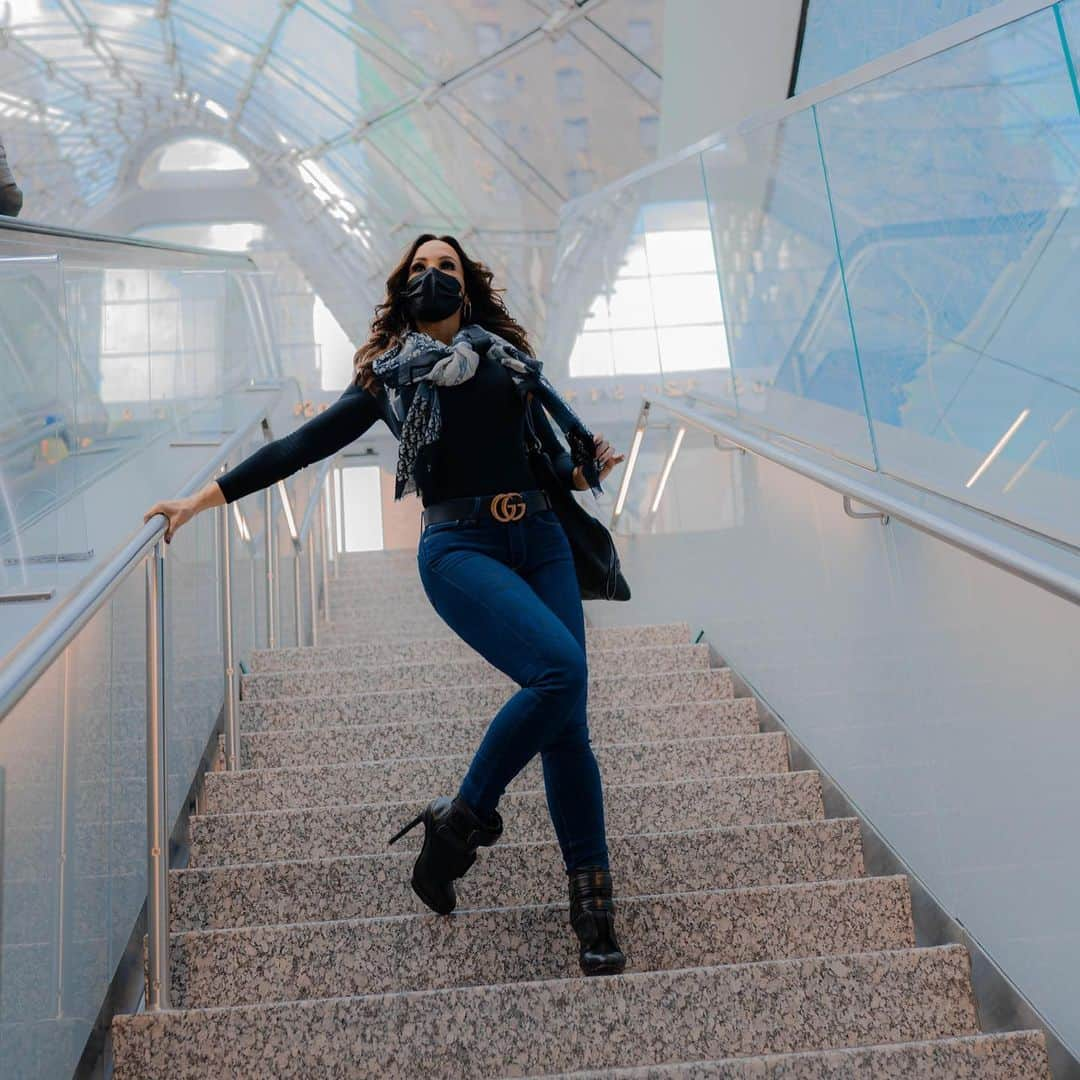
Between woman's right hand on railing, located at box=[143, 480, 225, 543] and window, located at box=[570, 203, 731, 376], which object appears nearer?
woman's right hand on railing, located at box=[143, 480, 225, 543]

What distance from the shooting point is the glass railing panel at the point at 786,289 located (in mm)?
3258

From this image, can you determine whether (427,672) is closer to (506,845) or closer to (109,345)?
(109,345)

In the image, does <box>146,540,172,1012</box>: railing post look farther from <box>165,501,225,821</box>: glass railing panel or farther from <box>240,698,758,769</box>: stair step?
<box>240,698,758,769</box>: stair step

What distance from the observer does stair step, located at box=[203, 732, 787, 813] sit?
10.3 ft

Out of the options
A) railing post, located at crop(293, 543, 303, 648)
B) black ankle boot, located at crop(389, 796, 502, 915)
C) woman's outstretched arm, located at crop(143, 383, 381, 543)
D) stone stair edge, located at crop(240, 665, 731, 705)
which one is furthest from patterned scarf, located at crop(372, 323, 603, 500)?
railing post, located at crop(293, 543, 303, 648)

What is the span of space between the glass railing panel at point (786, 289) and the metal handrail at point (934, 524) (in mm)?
199

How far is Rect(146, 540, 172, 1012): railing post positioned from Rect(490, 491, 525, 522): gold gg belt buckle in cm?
68

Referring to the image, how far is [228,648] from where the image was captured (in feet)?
11.6

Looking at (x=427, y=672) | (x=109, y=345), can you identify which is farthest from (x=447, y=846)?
(x=109, y=345)

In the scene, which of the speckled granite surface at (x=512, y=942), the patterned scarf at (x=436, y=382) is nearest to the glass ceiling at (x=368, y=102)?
the patterned scarf at (x=436, y=382)

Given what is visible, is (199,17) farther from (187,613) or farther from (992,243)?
(992,243)

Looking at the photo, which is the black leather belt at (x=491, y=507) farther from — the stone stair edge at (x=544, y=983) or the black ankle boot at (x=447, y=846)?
the stone stair edge at (x=544, y=983)

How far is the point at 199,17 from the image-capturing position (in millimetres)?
16141

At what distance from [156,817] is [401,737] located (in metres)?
1.35
